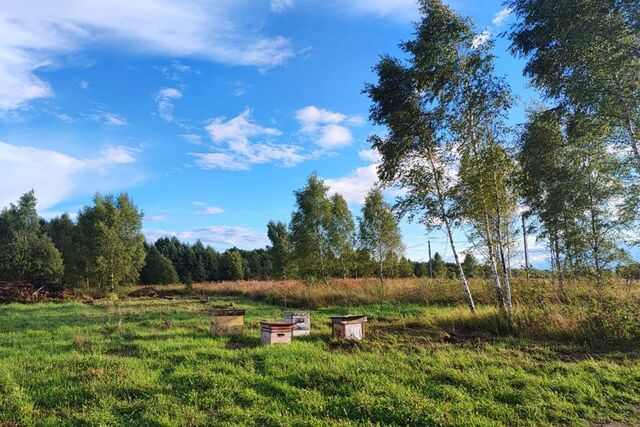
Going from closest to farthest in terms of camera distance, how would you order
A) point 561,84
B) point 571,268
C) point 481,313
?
1. point 561,84
2. point 481,313
3. point 571,268

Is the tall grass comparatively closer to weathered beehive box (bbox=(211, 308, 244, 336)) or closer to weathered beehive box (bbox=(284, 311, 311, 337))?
weathered beehive box (bbox=(284, 311, 311, 337))

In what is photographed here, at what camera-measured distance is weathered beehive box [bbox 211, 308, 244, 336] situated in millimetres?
11719

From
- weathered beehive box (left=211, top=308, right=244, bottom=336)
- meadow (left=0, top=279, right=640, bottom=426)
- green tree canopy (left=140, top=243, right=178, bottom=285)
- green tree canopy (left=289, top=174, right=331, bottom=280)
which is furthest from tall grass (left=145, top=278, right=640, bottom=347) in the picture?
green tree canopy (left=140, top=243, right=178, bottom=285)

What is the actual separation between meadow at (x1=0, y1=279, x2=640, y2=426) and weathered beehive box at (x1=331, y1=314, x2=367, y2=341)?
0.97 feet

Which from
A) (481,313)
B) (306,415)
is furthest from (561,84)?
(306,415)

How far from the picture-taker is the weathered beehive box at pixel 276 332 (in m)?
10.2

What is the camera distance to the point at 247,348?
9867 mm

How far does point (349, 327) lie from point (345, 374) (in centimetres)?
349

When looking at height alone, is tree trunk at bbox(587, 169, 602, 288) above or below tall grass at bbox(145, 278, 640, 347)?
above

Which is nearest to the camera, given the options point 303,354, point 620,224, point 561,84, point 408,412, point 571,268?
point 408,412

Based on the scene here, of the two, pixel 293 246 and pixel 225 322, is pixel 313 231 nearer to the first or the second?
pixel 293 246

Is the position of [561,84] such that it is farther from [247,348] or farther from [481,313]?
[247,348]

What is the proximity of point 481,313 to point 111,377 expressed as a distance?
34.9 feet

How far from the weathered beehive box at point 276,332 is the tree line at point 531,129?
6940 mm
